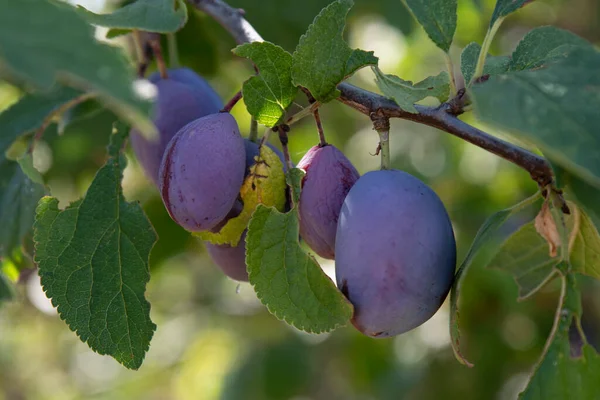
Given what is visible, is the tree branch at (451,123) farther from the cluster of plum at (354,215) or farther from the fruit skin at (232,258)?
the fruit skin at (232,258)

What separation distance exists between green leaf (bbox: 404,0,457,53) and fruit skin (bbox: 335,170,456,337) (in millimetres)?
192

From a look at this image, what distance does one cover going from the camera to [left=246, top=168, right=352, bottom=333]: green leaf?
2.23 ft

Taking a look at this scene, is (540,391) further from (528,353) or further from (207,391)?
(207,391)

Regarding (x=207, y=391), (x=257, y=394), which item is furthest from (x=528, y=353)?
(x=207, y=391)

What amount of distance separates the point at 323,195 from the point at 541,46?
0.27 meters

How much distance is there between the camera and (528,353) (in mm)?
1810

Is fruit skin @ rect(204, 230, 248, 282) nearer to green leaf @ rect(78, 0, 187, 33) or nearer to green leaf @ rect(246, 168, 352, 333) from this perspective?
green leaf @ rect(246, 168, 352, 333)

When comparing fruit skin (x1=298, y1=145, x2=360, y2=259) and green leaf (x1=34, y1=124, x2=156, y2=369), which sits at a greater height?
fruit skin (x1=298, y1=145, x2=360, y2=259)


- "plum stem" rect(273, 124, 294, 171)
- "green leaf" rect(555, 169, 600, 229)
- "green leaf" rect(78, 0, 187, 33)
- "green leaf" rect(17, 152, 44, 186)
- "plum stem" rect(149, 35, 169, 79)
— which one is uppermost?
"green leaf" rect(78, 0, 187, 33)

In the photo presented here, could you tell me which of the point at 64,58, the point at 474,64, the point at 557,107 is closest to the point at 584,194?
the point at 557,107

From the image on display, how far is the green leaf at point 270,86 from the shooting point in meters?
0.70

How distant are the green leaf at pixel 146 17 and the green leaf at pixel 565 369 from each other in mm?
455

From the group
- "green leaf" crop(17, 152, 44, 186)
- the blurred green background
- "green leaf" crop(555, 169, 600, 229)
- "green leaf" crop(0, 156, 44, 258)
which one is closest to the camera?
"green leaf" crop(555, 169, 600, 229)

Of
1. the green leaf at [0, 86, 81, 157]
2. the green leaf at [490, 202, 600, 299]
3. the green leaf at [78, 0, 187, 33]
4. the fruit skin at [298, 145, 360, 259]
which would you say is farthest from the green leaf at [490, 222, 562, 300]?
the green leaf at [0, 86, 81, 157]
